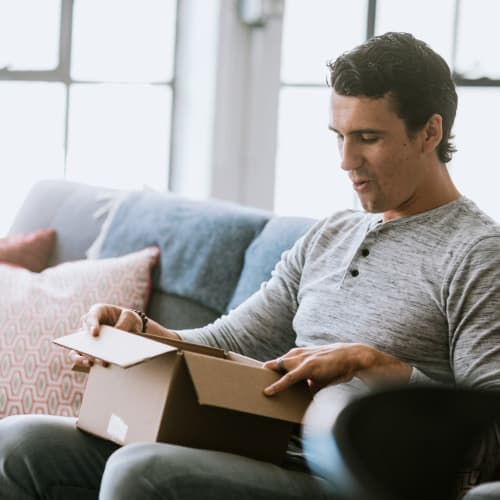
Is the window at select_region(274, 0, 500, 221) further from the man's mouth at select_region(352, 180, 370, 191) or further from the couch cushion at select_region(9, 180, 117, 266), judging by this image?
the man's mouth at select_region(352, 180, 370, 191)

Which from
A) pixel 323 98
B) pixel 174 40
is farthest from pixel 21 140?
pixel 323 98

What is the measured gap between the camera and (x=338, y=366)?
1354 millimetres

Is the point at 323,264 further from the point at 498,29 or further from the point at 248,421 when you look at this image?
the point at 498,29

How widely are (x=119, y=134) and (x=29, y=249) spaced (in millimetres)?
914

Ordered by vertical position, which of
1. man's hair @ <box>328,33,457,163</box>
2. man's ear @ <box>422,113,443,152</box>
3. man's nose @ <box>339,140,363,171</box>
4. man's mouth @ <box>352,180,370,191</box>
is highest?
man's hair @ <box>328,33,457,163</box>

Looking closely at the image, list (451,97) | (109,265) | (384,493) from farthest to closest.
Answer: (109,265), (451,97), (384,493)

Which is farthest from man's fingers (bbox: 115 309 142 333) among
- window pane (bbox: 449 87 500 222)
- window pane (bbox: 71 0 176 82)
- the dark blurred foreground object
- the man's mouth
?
window pane (bbox: 71 0 176 82)

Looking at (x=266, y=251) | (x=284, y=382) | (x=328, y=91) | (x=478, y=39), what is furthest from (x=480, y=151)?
(x=284, y=382)

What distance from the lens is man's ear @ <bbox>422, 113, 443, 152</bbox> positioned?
1.58 meters

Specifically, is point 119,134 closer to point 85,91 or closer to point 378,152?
point 85,91

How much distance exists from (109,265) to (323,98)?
1.20 meters

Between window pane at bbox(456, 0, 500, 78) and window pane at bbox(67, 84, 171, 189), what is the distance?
101 cm

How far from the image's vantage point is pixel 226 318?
180cm

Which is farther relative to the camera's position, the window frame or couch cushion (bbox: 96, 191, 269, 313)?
the window frame
